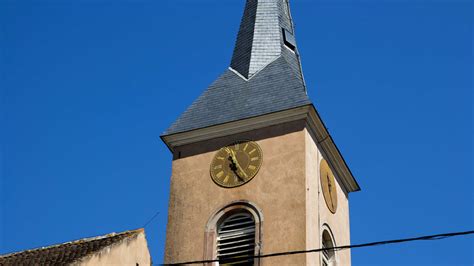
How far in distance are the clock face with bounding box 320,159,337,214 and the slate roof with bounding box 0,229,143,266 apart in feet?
29.7

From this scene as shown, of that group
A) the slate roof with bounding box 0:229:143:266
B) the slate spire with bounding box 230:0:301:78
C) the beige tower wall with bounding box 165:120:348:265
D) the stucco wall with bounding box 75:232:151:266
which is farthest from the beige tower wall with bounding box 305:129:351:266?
the slate roof with bounding box 0:229:143:266

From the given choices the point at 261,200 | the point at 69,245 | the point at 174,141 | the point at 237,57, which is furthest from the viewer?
the point at 237,57

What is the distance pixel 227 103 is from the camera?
28219mm

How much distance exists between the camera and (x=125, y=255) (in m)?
18.5

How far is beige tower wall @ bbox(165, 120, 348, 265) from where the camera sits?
82.2ft

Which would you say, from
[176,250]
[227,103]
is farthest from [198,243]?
[227,103]

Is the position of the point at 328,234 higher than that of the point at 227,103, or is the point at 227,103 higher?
the point at 227,103

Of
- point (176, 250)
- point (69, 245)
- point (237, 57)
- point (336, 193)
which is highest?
point (237, 57)

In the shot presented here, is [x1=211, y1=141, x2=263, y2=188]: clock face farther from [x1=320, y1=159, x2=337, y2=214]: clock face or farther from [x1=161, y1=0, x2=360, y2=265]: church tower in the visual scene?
[x1=320, y1=159, x2=337, y2=214]: clock face

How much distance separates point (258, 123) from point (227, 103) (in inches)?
61.9

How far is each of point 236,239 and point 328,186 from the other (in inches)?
130

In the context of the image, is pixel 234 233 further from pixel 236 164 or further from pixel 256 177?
pixel 236 164

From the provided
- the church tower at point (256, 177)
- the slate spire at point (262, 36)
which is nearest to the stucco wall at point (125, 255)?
the church tower at point (256, 177)

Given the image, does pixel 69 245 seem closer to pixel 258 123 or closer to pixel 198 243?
pixel 198 243
